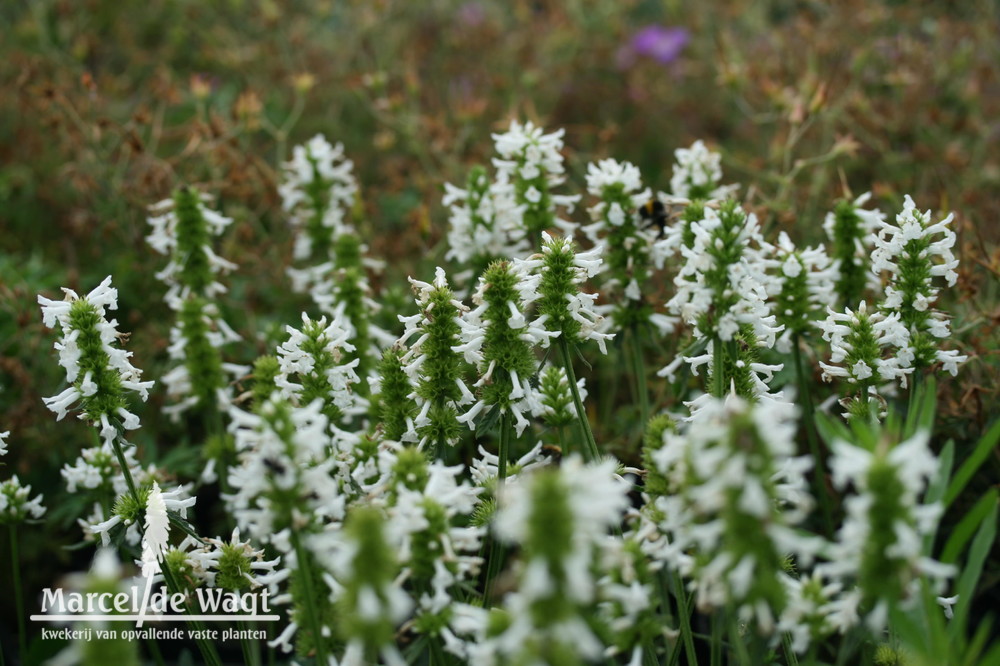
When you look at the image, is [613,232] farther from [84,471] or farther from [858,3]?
[858,3]

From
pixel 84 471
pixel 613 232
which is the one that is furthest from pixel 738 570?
pixel 84 471

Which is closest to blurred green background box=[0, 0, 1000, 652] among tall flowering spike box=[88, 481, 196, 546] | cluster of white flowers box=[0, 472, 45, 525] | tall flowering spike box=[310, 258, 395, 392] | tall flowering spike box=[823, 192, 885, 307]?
tall flowering spike box=[823, 192, 885, 307]

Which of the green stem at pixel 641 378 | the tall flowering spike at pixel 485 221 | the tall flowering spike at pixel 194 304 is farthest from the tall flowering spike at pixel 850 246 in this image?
the tall flowering spike at pixel 194 304

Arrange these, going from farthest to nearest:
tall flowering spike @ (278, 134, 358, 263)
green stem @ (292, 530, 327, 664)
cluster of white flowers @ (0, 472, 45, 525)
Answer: tall flowering spike @ (278, 134, 358, 263)
cluster of white flowers @ (0, 472, 45, 525)
green stem @ (292, 530, 327, 664)

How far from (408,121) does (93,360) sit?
9.13 ft

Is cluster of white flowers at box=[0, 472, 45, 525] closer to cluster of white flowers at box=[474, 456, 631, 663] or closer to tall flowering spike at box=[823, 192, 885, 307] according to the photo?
cluster of white flowers at box=[474, 456, 631, 663]

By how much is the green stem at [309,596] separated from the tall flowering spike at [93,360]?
752 millimetres

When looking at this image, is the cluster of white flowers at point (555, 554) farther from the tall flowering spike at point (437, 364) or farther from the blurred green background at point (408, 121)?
the blurred green background at point (408, 121)

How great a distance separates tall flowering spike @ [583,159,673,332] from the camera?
2.94 metres

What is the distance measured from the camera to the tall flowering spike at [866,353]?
7.39 ft

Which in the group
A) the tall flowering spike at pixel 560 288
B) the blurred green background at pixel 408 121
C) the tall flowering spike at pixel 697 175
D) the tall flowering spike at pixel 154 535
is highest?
the blurred green background at pixel 408 121

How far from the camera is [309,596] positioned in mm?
1701

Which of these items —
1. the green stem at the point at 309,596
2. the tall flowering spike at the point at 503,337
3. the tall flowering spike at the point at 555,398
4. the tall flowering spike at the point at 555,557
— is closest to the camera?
the tall flowering spike at the point at 555,557

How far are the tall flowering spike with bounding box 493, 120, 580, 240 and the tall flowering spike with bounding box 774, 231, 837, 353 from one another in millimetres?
726
